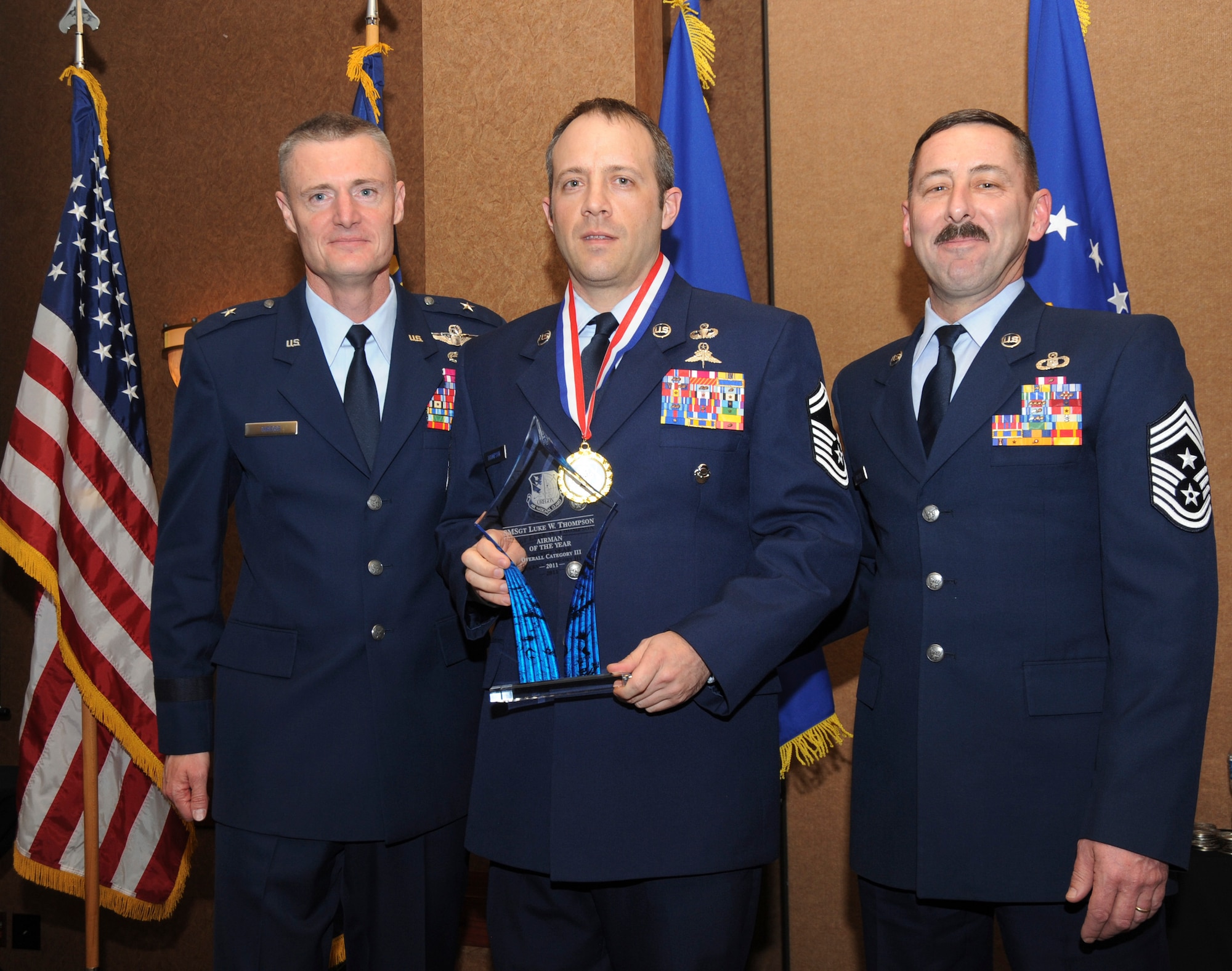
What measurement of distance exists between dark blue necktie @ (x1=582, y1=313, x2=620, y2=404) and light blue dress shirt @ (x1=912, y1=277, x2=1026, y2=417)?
1.95ft

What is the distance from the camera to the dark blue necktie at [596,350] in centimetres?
180

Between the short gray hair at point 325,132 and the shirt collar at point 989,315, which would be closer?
the shirt collar at point 989,315

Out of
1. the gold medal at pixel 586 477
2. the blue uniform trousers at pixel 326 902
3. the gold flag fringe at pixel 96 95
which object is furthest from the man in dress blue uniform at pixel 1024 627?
the gold flag fringe at pixel 96 95

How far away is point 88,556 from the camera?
9.66 feet

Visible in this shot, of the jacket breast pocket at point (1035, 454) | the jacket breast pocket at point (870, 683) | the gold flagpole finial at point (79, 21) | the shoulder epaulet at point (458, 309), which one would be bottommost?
the jacket breast pocket at point (870, 683)

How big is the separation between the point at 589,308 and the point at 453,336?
1.65 feet

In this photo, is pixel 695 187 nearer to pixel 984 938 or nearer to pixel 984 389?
pixel 984 389

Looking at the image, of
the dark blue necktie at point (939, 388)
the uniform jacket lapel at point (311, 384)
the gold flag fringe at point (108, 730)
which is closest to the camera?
the dark blue necktie at point (939, 388)

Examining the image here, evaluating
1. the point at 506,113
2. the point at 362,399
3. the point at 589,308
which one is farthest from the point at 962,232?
the point at 506,113

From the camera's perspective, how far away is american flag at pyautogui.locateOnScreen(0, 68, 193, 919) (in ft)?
9.52

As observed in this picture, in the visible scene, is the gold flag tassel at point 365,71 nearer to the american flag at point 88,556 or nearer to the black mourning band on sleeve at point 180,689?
the american flag at point 88,556

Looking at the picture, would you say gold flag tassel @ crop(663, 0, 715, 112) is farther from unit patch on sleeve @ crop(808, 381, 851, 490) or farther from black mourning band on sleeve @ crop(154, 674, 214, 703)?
black mourning band on sleeve @ crop(154, 674, 214, 703)

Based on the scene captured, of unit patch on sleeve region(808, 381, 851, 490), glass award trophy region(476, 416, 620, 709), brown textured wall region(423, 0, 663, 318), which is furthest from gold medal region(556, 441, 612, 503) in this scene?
brown textured wall region(423, 0, 663, 318)

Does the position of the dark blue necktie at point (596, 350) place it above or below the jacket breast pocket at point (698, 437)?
above
